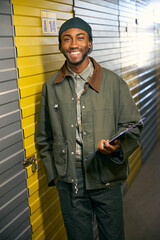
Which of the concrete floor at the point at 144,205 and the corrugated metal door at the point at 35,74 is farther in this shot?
the concrete floor at the point at 144,205

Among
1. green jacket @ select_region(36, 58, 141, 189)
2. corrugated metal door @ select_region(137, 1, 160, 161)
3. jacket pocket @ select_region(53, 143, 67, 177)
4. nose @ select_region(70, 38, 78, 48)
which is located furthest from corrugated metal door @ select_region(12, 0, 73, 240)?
corrugated metal door @ select_region(137, 1, 160, 161)

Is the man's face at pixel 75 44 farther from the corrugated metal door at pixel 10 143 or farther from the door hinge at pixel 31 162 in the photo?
the door hinge at pixel 31 162

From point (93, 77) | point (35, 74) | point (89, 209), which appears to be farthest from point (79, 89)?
point (89, 209)

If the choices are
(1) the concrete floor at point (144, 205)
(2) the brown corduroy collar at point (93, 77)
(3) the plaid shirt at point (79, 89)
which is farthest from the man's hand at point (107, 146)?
(1) the concrete floor at point (144, 205)

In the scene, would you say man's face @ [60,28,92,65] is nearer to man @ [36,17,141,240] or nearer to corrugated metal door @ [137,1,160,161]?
man @ [36,17,141,240]

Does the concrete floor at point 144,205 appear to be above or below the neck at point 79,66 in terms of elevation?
below

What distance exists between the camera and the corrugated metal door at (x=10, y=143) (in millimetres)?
2211

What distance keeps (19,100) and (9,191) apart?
0.71 m

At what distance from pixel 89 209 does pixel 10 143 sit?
35.0 inches

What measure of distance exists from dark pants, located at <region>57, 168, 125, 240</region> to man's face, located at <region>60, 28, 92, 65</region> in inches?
35.2

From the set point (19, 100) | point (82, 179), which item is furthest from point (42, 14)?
point (82, 179)

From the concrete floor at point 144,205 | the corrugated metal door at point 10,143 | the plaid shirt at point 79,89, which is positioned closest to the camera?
the corrugated metal door at point 10,143

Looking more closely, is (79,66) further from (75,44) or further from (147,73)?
(147,73)

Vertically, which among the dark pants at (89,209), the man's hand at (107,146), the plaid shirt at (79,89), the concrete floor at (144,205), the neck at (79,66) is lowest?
the concrete floor at (144,205)
